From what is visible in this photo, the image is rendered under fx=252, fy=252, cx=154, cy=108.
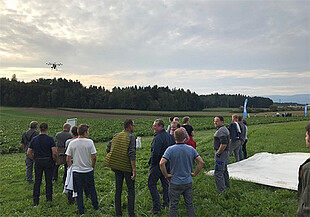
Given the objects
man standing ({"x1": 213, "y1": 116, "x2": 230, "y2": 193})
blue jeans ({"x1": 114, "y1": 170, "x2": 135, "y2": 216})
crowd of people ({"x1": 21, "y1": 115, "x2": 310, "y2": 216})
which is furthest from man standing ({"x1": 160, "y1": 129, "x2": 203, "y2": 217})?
man standing ({"x1": 213, "y1": 116, "x2": 230, "y2": 193})

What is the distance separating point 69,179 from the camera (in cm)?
559

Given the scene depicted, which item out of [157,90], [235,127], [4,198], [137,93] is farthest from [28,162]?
[157,90]

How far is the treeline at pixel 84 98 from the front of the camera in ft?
251

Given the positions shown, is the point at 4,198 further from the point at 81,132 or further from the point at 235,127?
the point at 235,127

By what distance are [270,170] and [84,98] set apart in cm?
7544

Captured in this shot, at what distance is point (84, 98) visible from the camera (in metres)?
79.1

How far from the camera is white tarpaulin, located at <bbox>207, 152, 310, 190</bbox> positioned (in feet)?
23.5

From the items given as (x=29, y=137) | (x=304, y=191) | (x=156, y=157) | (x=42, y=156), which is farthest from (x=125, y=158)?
(x=29, y=137)

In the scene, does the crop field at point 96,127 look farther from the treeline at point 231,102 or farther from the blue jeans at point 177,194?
the treeline at point 231,102

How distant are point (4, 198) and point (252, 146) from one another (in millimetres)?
11743

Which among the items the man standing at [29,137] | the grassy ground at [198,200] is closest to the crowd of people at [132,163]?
the grassy ground at [198,200]

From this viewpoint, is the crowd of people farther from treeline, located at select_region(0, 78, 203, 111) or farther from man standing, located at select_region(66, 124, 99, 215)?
treeline, located at select_region(0, 78, 203, 111)

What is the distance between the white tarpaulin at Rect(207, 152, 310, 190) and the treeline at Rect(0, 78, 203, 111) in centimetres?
7152

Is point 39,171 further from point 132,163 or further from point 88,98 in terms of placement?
point 88,98
